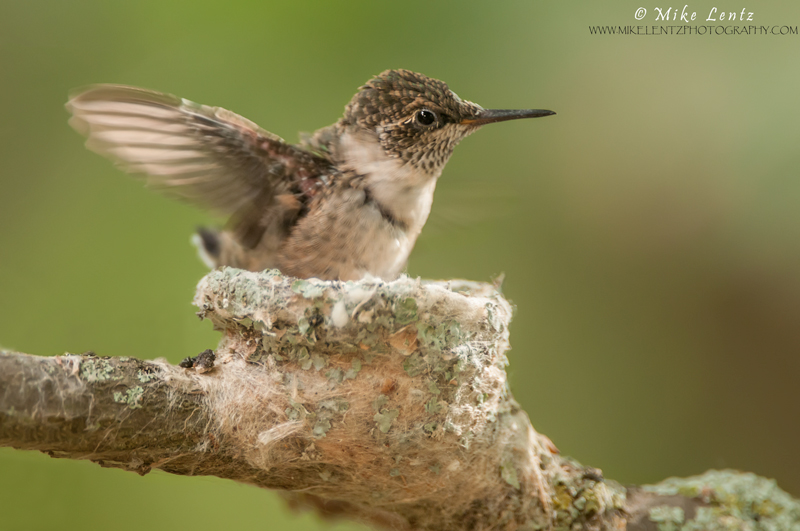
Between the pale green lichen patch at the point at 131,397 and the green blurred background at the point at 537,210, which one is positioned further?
the green blurred background at the point at 537,210

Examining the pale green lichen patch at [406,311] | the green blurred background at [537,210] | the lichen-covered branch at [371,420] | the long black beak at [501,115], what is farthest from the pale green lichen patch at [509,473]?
the green blurred background at [537,210]

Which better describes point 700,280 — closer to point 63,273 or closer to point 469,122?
point 469,122

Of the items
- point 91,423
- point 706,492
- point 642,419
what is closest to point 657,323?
point 642,419

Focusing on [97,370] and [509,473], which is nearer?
[97,370]

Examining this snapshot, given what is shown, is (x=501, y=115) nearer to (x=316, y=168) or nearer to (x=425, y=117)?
(x=425, y=117)

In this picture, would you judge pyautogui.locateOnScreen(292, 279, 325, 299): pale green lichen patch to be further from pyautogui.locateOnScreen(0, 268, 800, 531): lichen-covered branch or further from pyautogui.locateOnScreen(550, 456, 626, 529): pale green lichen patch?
pyautogui.locateOnScreen(550, 456, 626, 529): pale green lichen patch

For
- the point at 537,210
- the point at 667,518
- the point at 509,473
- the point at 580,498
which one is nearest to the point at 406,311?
the point at 509,473

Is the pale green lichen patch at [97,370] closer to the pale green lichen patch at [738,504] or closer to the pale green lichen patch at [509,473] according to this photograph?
the pale green lichen patch at [509,473]
